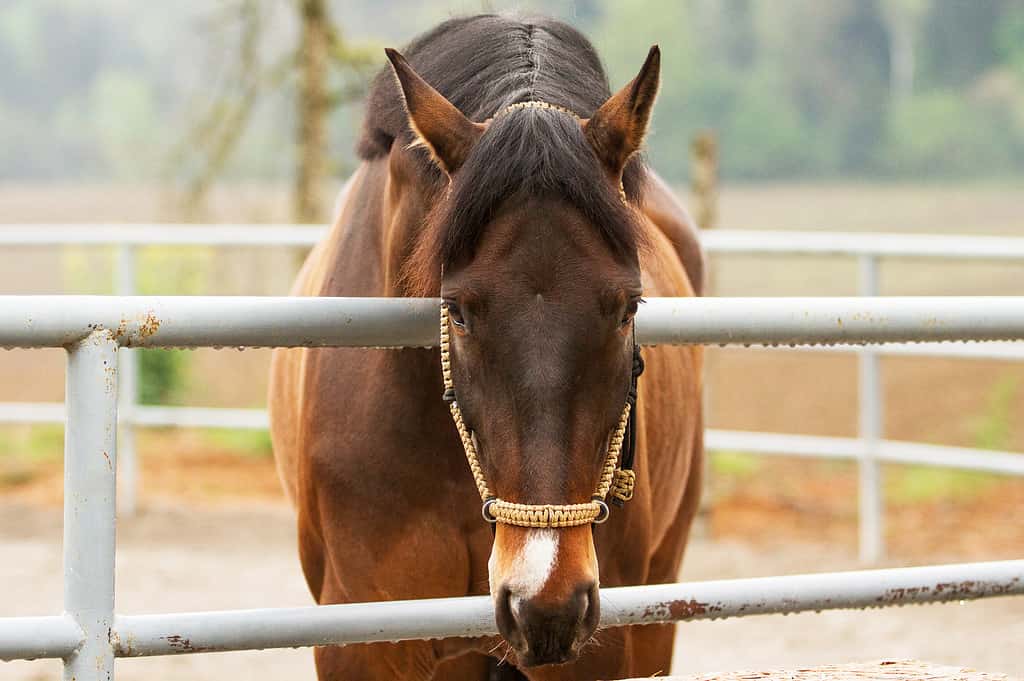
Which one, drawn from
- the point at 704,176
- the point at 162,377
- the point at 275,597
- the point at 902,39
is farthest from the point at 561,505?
the point at 902,39

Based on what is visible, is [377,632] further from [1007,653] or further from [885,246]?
[885,246]

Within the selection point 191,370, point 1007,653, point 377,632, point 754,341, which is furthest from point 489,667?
point 191,370

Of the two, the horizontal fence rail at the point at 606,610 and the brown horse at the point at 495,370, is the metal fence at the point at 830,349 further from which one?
the horizontal fence rail at the point at 606,610

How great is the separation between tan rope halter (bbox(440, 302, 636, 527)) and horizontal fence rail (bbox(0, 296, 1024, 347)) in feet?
0.30

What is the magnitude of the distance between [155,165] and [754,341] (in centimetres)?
851

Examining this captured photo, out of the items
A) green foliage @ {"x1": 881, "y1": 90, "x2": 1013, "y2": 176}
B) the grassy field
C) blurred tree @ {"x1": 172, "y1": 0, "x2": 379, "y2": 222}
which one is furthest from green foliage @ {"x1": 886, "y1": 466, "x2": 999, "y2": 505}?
green foliage @ {"x1": 881, "y1": 90, "x2": 1013, "y2": 176}

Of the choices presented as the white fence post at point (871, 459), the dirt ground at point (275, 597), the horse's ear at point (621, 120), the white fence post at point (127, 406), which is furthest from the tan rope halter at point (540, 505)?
the white fence post at point (127, 406)

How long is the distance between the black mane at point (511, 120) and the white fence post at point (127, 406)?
478cm

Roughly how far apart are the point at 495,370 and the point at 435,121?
1.53 feet

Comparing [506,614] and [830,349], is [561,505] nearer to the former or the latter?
[506,614]

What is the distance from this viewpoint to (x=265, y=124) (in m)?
11.6

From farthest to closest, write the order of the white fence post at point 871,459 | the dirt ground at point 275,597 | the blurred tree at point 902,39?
the blurred tree at point 902,39 → the white fence post at point 871,459 → the dirt ground at point 275,597

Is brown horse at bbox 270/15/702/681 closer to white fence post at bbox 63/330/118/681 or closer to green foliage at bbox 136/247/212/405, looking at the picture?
white fence post at bbox 63/330/118/681

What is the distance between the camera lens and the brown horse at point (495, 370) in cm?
195
